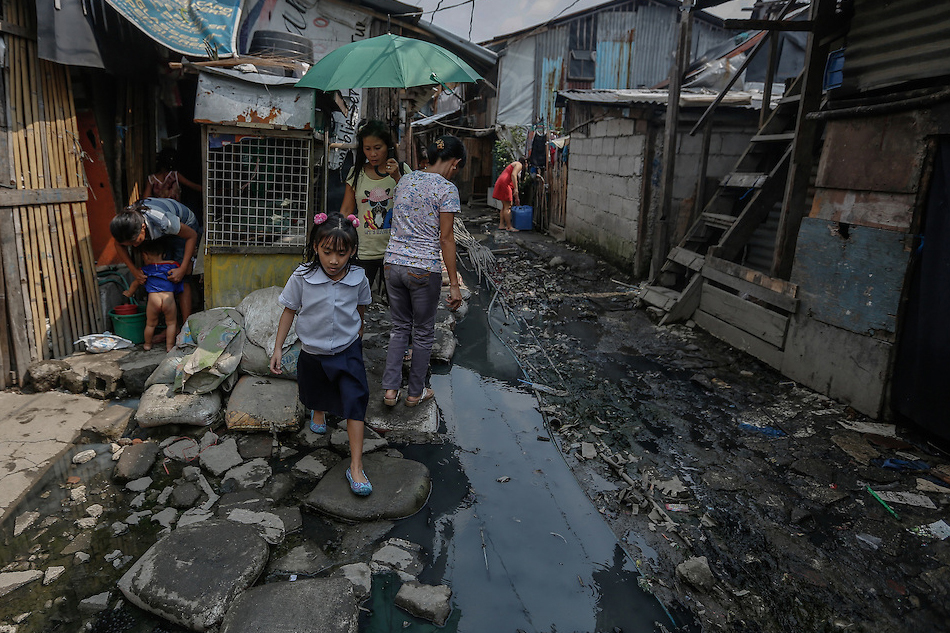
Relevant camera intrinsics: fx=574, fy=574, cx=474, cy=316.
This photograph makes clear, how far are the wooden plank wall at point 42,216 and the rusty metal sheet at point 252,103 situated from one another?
4.01 feet

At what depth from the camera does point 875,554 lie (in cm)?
313

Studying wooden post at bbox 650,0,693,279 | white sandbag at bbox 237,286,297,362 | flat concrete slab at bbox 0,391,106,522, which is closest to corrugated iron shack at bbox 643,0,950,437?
wooden post at bbox 650,0,693,279

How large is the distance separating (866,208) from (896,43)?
1288 millimetres

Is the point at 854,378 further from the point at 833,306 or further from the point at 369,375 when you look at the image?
the point at 369,375

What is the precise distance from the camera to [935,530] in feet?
10.8

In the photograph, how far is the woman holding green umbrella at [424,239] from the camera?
13.5 feet

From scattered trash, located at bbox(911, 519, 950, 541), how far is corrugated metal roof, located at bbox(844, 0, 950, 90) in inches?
121

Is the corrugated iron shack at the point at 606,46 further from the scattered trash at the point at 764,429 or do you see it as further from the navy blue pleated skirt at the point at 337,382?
the navy blue pleated skirt at the point at 337,382

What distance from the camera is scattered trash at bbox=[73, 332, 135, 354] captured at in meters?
4.96

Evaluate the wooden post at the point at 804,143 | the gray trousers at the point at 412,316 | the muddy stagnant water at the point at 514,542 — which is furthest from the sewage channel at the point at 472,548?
the wooden post at the point at 804,143

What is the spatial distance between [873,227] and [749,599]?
3340mm

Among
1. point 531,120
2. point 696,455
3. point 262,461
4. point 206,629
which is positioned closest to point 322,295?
point 262,461

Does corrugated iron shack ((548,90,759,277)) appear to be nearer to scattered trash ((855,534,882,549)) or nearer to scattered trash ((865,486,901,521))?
scattered trash ((865,486,901,521))

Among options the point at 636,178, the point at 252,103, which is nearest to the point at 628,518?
the point at 252,103
